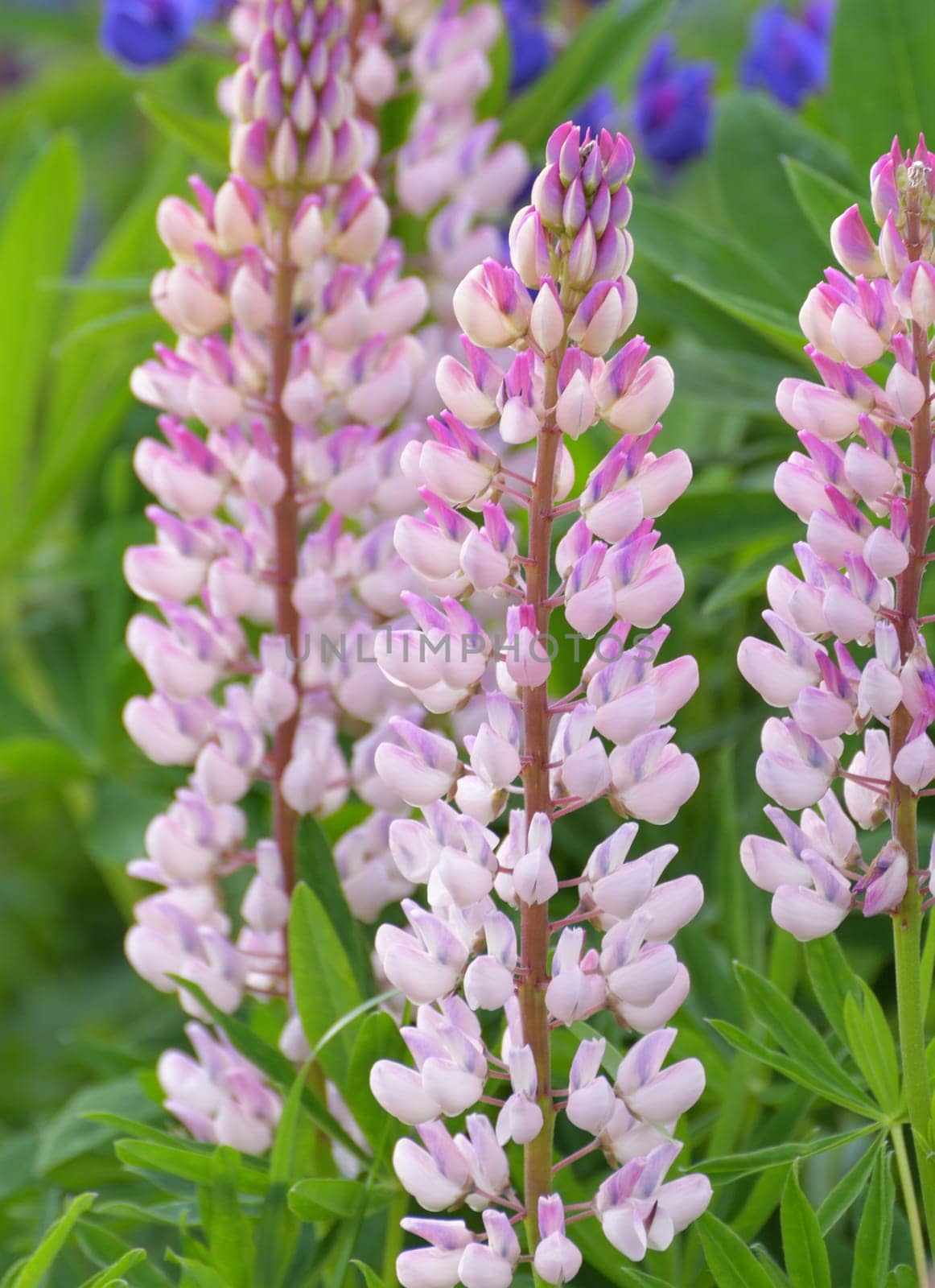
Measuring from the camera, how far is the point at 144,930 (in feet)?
2.14

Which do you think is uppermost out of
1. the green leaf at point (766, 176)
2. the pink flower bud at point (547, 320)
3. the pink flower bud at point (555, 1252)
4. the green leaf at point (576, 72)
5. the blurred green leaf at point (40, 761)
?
the green leaf at point (576, 72)

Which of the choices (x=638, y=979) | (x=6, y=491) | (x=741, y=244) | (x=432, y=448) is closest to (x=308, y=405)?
(x=432, y=448)

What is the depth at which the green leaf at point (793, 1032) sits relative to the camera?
1.78ft

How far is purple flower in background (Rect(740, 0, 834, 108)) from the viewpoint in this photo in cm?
106

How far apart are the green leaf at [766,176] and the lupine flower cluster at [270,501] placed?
0.32 metres

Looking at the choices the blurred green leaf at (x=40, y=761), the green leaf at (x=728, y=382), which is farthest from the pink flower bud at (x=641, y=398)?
the blurred green leaf at (x=40, y=761)

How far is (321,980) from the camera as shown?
597 millimetres

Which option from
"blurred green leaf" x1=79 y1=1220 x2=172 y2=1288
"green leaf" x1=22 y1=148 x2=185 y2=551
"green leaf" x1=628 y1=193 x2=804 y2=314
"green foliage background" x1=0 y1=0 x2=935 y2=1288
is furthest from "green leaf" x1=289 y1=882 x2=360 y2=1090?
"green leaf" x1=22 y1=148 x2=185 y2=551

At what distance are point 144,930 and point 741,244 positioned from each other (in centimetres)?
53

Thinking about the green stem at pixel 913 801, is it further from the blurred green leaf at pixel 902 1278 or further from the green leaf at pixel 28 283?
the green leaf at pixel 28 283

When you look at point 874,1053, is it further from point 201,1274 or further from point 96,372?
point 96,372

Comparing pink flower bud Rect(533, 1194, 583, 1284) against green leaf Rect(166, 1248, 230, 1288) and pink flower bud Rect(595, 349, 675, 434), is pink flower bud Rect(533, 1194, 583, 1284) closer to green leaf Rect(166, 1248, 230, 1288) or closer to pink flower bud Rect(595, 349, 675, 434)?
green leaf Rect(166, 1248, 230, 1288)

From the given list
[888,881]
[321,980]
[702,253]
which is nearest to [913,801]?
[888,881]

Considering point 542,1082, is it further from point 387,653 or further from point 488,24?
point 488,24
